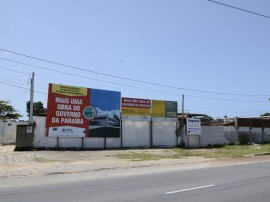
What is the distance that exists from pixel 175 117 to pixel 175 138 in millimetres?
2035

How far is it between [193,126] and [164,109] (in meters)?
3.49

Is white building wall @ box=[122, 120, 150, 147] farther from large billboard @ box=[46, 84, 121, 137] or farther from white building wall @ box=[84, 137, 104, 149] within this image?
white building wall @ box=[84, 137, 104, 149]

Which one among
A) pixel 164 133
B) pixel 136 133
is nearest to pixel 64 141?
pixel 136 133

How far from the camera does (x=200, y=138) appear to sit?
37.9m

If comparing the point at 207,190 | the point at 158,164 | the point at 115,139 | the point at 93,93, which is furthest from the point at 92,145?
the point at 207,190

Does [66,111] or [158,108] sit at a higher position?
[158,108]

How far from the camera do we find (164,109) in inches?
1403

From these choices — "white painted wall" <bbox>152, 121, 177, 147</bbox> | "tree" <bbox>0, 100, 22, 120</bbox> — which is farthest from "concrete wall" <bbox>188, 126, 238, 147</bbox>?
"tree" <bbox>0, 100, 22, 120</bbox>

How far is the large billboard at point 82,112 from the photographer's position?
29500 mm

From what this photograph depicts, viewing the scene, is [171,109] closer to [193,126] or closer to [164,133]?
[164,133]

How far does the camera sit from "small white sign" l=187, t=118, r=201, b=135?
3625 centimetres

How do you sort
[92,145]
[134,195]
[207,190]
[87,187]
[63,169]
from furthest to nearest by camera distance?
1. [92,145]
2. [63,169]
3. [87,187]
4. [207,190]
5. [134,195]

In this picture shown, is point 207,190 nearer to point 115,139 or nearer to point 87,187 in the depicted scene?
point 87,187

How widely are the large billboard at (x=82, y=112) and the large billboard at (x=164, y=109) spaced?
12.8ft
